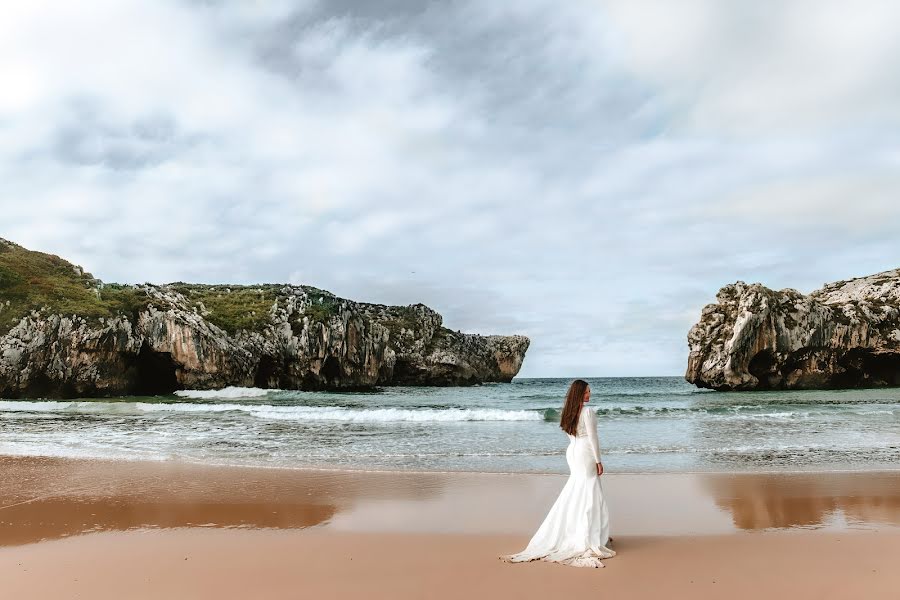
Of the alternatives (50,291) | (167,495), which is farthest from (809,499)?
(50,291)

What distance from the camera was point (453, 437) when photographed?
16.4 metres

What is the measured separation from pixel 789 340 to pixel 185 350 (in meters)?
38.8

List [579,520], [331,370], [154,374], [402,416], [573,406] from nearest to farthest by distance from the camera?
[579,520] → [573,406] → [402,416] → [154,374] → [331,370]

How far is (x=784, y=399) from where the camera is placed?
33.1m

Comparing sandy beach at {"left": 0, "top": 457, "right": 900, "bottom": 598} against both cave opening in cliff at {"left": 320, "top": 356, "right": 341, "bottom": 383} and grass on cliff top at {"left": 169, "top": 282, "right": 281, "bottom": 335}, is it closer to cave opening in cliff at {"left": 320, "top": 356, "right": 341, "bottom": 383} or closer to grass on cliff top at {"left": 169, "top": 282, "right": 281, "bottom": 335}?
grass on cliff top at {"left": 169, "top": 282, "right": 281, "bottom": 335}

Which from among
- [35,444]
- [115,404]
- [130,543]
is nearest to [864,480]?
[130,543]

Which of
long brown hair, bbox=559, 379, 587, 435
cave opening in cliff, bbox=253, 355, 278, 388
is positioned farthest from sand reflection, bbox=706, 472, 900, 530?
cave opening in cliff, bbox=253, 355, 278, 388

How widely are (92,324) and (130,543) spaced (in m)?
31.4

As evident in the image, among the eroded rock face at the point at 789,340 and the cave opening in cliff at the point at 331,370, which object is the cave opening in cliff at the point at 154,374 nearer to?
the cave opening in cliff at the point at 331,370

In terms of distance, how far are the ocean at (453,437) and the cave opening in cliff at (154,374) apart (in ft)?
34.3

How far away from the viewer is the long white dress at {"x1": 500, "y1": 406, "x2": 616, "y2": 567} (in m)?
5.50

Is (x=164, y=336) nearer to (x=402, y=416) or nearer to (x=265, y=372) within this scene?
(x=265, y=372)

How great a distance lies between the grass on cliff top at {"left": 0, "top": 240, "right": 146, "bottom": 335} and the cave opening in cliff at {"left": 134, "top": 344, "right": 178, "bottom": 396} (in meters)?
3.58

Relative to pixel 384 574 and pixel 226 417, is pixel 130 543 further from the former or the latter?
pixel 226 417
